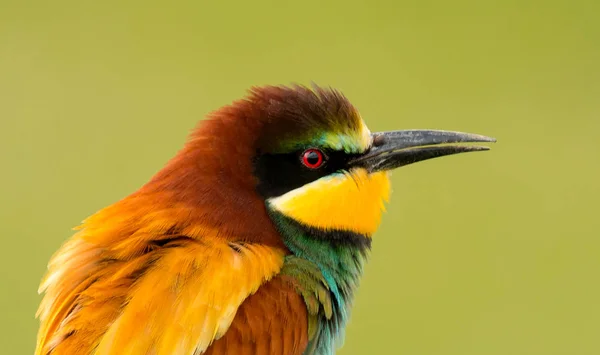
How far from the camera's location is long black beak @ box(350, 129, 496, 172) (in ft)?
5.32

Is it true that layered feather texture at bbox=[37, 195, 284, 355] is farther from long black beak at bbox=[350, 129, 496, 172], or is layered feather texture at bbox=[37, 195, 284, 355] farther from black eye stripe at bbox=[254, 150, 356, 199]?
long black beak at bbox=[350, 129, 496, 172]

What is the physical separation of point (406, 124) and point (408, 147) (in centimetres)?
154

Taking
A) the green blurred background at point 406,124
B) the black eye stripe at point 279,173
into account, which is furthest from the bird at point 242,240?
the green blurred background at point 406,124

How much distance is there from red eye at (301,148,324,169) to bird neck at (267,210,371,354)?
0.29ft

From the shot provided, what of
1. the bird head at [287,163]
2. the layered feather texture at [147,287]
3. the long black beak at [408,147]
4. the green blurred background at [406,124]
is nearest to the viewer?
the layered feather texture at [147,287]

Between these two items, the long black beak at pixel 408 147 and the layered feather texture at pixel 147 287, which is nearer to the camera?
the layered feather texture at pixel 147 287

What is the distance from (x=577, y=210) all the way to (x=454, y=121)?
47cm

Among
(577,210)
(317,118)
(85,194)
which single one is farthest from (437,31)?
(317,118)

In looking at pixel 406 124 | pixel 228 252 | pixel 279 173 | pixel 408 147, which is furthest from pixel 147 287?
pixel 406 124

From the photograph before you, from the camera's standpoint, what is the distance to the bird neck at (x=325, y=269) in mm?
1521

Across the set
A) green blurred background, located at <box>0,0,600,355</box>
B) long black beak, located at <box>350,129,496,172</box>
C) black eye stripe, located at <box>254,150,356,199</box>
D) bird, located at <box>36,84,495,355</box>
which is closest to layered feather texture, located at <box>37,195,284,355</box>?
bird, located at <box>36,84,495,355</box>

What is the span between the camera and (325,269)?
157cm

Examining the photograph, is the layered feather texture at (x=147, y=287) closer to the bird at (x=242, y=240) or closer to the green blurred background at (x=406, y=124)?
the bird at (x=242, y=240)

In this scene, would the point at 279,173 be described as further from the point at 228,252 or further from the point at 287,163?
the point at 228,252
